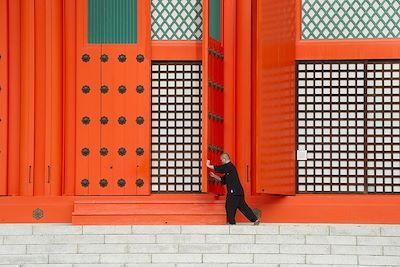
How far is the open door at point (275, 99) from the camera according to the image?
66.0 ft

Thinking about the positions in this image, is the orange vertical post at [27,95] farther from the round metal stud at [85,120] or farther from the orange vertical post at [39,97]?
the round metal stud at [85,120]

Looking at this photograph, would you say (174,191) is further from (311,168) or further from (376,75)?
(376,75)

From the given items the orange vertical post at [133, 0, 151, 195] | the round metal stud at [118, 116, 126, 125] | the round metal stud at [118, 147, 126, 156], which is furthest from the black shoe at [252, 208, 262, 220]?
the round metal stud at [118, 116, 126, 125]

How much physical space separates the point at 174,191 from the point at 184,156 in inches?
23.9

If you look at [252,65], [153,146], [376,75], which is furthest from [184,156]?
[376,75]

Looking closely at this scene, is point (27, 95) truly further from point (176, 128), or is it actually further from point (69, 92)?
point (176, 128)

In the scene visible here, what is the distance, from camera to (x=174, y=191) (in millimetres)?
20906

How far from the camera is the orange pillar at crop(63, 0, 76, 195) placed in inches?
822

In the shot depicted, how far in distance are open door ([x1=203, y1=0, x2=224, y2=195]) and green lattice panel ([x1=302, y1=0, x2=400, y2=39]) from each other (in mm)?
1681

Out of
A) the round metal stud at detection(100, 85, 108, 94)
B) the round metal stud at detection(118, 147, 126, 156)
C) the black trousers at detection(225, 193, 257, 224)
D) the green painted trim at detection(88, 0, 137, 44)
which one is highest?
the green painted trim at detection(88, 0, 137, 44)

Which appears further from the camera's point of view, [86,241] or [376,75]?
[376,75]

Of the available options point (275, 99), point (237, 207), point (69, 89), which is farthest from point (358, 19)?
point (69, 89)

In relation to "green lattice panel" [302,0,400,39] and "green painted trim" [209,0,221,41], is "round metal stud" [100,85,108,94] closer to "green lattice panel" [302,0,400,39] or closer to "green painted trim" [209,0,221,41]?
"green painted trim" [209,0,221,41]

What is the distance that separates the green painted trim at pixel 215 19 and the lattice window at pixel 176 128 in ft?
1.95
